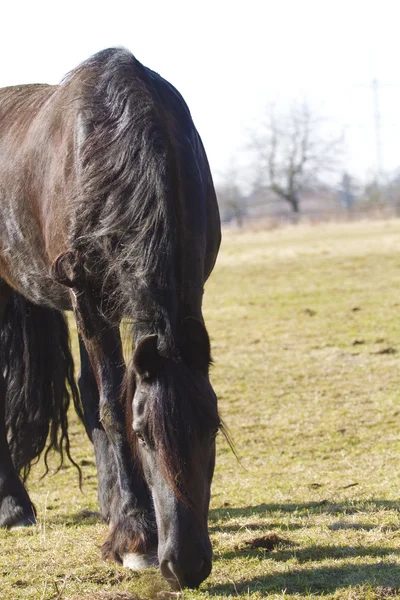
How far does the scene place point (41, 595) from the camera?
350 cm

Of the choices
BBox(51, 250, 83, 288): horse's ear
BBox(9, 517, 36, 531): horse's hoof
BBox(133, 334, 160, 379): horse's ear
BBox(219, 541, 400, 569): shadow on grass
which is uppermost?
BBox(51, 250, 83, 288): horse's ear

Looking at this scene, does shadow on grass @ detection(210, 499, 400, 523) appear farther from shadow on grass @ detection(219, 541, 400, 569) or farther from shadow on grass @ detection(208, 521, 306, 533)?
shadow on grass @ detection(219, 541, 400, 569)

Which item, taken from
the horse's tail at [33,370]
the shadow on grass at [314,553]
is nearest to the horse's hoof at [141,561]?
the shadow on grass at [314,553]

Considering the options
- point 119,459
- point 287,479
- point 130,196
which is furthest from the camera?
point 287,479

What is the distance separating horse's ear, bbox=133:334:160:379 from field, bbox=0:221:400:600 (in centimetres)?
92

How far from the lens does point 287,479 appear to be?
554 cm

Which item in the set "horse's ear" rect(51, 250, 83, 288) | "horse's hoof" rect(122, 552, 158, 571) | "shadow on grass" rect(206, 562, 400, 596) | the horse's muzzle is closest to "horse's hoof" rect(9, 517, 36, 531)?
"horse's hoof" rect(122, 552, 158, 571)

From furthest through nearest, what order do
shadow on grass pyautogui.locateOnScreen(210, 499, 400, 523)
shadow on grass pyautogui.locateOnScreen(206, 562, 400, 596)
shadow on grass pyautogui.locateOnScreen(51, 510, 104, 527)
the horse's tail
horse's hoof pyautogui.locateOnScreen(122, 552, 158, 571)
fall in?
the horse's tail < shadow on grass pyautogui.locateOnScreen(51, 510, 104, 527) < shadow on grass pyautogui.locateOnScreen(210, 499, 400, 523) < horse's hoof pyautogui.locateOnScreen(122, 552, 158, 571) < shadow on grass pyautogui.locateOnScreen(206, 562, 400, 596)

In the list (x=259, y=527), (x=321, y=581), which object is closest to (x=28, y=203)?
(x=259, y=527)

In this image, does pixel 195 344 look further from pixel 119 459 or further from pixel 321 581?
pixel 321 581

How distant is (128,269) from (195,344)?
0.41m

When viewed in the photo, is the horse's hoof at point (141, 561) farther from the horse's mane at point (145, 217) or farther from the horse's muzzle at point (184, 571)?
the horse's mane at point (145, 217)

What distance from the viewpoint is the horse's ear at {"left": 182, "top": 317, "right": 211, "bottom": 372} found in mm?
3174

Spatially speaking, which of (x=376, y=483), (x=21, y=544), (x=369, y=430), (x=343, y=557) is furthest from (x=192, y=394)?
(x=369, y=430)
